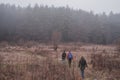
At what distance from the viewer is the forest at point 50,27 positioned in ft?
254

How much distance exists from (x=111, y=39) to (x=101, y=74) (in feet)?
225

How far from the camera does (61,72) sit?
16312 millimetres

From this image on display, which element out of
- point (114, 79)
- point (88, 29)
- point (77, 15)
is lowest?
point (114, 79)

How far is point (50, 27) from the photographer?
81000 mm

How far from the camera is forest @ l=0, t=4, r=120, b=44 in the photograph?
254ft

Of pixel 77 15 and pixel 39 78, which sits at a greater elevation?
pixel 77 15

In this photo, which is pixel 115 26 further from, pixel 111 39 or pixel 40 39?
pixel 40 39

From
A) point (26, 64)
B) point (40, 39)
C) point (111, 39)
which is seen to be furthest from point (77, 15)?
point (26, 64)

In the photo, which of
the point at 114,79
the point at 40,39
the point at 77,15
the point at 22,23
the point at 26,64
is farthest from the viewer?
the point at 77,15

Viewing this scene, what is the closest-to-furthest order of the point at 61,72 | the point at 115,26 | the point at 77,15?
the point at 61,72 < the point at 115,26 < the point at 77,15

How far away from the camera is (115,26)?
9038cm

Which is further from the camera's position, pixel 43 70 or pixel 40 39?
pixel 40 39

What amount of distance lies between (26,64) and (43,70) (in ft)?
8.31

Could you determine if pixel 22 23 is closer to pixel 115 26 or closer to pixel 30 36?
pixel 30 36
